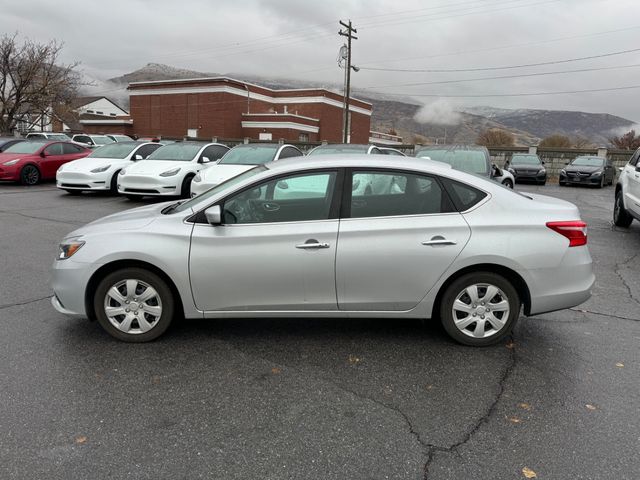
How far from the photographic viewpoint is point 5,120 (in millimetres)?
35500

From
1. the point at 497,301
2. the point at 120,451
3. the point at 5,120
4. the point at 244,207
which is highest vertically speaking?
the point at 5,120

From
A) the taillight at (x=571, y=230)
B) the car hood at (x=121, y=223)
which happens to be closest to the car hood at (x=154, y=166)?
the car hood at (x=121, y=223)

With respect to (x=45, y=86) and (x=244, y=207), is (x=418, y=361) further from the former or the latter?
(x=45, y=86)

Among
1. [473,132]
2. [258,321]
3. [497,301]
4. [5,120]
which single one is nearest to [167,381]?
[258,321]

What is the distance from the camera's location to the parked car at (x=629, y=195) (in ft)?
28.4

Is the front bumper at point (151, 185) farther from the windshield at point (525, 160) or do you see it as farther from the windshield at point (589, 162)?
the windshield at point (589, 162)

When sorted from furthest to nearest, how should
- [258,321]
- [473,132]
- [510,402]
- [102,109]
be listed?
[473,132]
[102,109]
[258,321]
[510,402]

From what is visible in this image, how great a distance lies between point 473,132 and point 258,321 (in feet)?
626

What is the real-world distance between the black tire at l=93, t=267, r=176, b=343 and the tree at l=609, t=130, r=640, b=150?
75899 mm

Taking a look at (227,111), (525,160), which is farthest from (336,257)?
(227,111)

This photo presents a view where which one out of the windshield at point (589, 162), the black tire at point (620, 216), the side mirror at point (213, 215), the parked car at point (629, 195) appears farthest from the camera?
the windshield at point (589, 162)

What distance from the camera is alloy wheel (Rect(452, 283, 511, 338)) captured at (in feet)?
13.1

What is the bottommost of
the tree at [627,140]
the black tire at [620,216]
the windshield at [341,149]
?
the black tire at [620,216]

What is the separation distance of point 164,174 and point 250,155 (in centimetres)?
215
